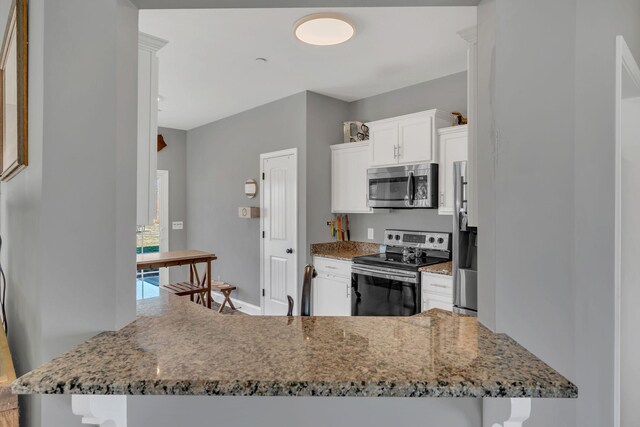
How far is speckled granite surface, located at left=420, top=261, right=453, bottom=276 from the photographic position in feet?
9.51

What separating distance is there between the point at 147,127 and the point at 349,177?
2.91 metres

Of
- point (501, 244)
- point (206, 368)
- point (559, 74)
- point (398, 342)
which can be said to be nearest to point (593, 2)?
point (559, 74)

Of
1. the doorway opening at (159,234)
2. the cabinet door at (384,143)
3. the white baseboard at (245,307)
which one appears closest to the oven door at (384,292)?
the cabinet door at (384,143)

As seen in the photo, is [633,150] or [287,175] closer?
[633,150]

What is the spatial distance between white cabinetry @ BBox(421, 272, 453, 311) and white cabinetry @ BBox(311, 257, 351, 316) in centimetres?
84

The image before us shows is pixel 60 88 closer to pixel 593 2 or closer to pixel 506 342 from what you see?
pixel 506 342

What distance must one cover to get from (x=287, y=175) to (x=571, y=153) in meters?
3.51

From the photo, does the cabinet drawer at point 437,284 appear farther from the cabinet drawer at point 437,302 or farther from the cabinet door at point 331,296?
the cabinet door at point 331,296

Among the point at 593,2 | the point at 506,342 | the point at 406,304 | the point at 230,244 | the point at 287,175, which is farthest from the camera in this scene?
the point at 230,244

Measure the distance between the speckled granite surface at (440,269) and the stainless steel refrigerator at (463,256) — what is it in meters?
0.21

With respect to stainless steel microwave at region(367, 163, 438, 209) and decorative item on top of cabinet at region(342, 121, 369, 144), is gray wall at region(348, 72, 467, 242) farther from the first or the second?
stainless steel microwave at region(367, 163, 438, 209)

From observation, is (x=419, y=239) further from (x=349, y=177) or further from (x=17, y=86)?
(x=17, y=86)

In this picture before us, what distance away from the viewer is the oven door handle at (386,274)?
3.08 m

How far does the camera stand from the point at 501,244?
947mm
